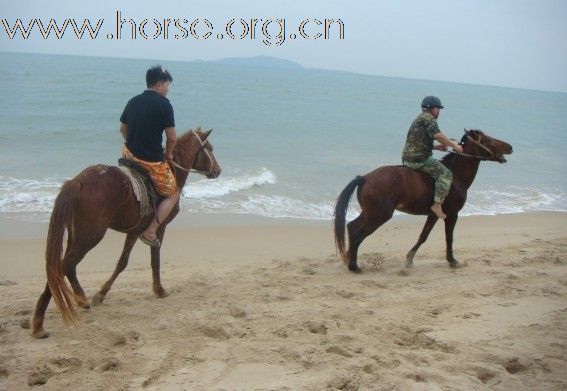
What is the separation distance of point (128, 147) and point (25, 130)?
17.6m

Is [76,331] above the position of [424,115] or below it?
below

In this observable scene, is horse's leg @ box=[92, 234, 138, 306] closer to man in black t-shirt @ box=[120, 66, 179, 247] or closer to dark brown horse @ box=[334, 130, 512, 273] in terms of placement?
man in black t-shirt @ box=[120, 66, 179, 247]

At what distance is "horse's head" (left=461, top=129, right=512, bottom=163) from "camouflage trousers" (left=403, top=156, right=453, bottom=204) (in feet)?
2.28

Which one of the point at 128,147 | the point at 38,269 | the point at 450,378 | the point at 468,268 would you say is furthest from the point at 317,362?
the point at 38,269

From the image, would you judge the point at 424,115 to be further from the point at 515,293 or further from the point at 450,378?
the point at 450,378

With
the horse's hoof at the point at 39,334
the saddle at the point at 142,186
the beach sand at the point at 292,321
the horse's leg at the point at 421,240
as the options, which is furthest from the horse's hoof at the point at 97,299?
the horse's leg at the point at 421,240

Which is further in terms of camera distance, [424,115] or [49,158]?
[49,158]

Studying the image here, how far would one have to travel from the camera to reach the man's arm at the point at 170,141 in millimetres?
5410

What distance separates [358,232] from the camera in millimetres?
7344

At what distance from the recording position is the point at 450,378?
403 cm

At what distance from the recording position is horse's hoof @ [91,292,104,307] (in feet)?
18.6

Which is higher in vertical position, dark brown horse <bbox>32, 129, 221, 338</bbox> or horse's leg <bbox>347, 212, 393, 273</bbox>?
dark brown horse <bbox>32, 129, 221, 338</bbox>

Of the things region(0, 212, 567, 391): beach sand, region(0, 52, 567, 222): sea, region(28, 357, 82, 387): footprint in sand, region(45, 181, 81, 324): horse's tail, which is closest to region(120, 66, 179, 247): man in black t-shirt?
region(45, 181, 81, 324): horse's tail

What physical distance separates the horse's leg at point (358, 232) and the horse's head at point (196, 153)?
7.23 ft
